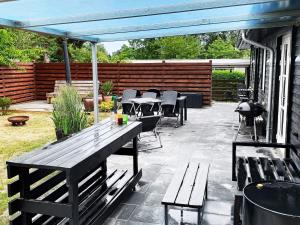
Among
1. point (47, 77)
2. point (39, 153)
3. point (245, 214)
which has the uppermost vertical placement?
point (47, 77)

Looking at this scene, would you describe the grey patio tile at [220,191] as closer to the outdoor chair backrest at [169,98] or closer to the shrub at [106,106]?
the outdoor chair backrest at [169,98]

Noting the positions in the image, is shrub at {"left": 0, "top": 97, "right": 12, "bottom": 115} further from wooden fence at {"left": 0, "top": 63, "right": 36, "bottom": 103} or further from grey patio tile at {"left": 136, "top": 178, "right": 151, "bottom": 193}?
grey patio tile at {"left": 136, "top": 178, "right": 151, "bottom": 193}

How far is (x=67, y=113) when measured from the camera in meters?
5.46

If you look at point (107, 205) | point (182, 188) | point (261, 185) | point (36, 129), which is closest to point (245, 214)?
point (261, 185)

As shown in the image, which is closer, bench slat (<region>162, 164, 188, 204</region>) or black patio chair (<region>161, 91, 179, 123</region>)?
bench slat (<region>162, 164, 188, 204</region>)

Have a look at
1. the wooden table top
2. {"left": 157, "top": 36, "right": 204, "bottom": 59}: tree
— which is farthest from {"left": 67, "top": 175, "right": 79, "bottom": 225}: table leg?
{"left": 157, "top": 36, "right": 204, "bottom": 59}: tree

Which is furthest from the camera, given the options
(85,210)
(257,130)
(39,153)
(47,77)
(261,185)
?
(47,77)

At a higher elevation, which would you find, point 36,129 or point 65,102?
point 65,102

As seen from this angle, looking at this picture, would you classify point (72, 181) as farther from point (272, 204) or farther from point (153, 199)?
point (153, 199)

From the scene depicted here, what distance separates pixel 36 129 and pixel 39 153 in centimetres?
565

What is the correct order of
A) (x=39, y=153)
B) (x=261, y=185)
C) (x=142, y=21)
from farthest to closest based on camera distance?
(x=142, y=21), (x=39, y=153), (x=261, y=185)

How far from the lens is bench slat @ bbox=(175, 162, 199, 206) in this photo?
2827mm

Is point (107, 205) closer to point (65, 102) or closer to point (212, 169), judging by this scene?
point (212, 169)

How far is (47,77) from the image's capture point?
1406cm
